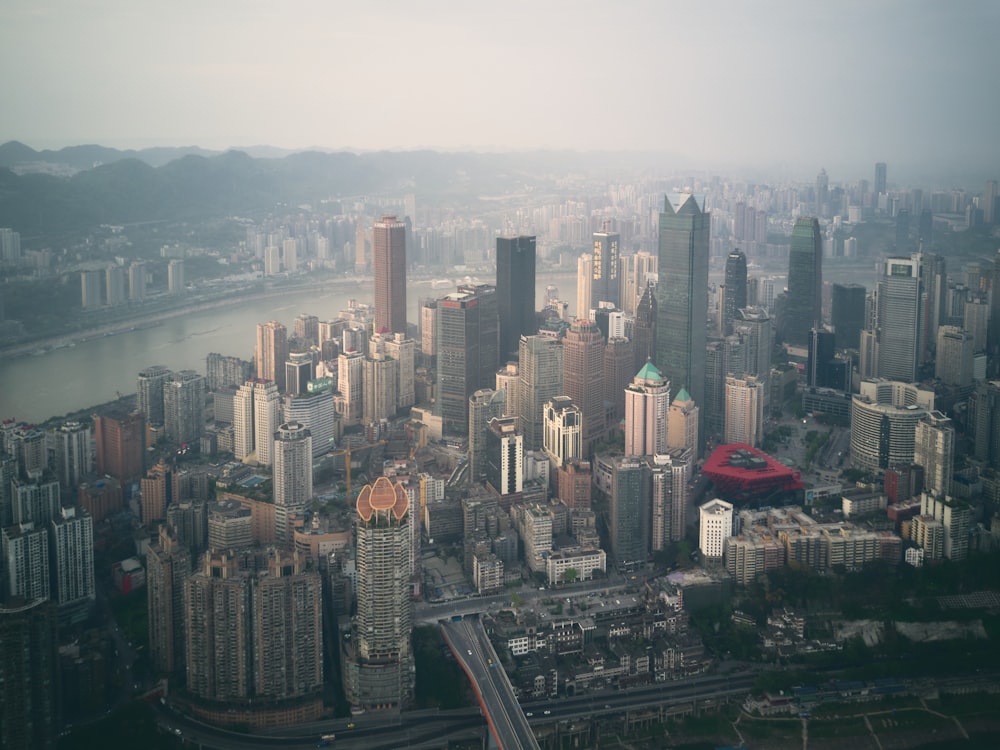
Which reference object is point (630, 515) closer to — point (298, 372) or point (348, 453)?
point (348, 453)

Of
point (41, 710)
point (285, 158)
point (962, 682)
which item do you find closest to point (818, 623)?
point (962, 682)

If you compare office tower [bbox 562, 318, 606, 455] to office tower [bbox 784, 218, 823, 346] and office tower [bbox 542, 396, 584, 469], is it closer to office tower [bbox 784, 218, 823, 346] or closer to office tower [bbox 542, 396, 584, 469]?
office tower [bbox 542, 396, 584, 469]

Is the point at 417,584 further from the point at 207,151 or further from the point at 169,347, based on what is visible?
the point at 207,151

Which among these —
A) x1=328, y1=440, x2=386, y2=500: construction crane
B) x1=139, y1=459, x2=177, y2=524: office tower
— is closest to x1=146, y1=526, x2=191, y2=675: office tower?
x1=139, y1=459, x2=177, y2=524: office tower

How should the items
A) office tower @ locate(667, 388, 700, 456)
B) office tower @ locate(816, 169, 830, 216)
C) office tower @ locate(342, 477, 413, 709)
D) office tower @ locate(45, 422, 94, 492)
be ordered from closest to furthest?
office tower @ locate(342, 477, 413, 709), office tower @ locate(45, 422, 94, 492), office tower @ locate(667, 388, 700, 456), office tower @ locate(816, 169, 830, 216)

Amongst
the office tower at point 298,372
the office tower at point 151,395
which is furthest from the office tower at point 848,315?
the office tower at point 151,395

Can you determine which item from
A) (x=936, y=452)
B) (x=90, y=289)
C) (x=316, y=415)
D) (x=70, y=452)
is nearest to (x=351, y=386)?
(x=316, y=415)

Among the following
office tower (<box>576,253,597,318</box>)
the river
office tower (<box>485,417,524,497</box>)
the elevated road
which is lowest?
the elevated road
